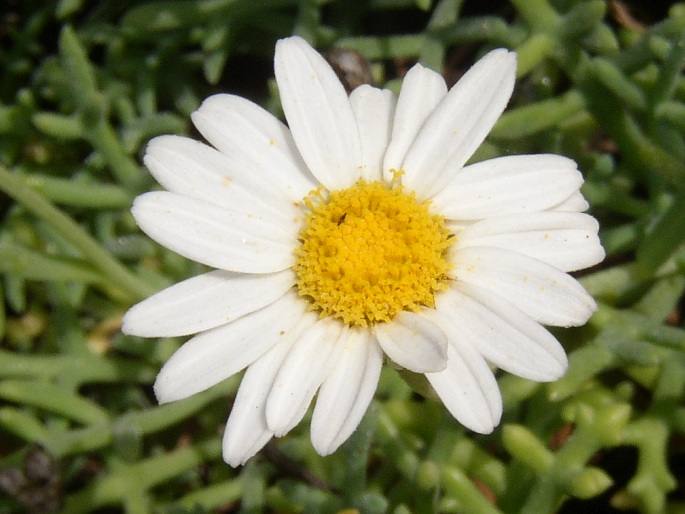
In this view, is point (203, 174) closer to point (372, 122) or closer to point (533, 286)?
point (372, 122)

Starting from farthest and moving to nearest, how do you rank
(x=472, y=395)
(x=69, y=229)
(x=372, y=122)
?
(x=69, y=229)
(x=372, y=122)
(x=472, y=395)

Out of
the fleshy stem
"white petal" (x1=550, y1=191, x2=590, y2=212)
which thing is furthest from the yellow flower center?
the fleshy stem

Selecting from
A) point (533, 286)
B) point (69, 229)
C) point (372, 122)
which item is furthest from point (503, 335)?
point (69, 229)

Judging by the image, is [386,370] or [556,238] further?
[386,370]

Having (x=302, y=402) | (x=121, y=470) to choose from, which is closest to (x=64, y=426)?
(x=121, y=470)

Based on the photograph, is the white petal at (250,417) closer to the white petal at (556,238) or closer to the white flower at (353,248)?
the white flower at (353,248)

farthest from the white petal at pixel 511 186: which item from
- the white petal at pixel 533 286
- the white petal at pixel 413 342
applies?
the white petal at pixel 413 342

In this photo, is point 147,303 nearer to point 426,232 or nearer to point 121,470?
point 426,232
